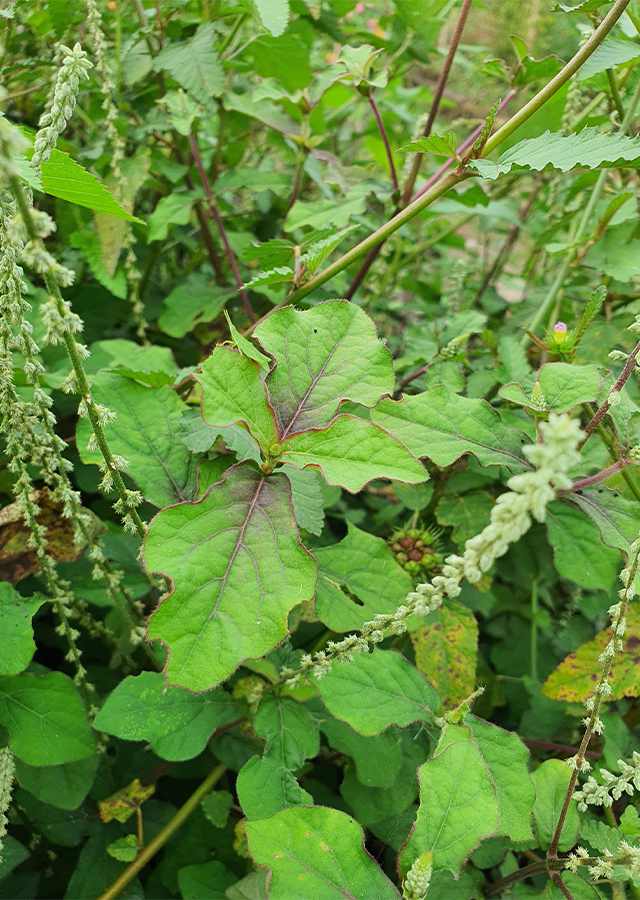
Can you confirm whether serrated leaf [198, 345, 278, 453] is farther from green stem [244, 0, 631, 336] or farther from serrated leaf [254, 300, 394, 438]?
green stem [244, 0, 631, 336]

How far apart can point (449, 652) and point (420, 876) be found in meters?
0.46

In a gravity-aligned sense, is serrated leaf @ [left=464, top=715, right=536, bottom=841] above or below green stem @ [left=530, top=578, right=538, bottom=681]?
above

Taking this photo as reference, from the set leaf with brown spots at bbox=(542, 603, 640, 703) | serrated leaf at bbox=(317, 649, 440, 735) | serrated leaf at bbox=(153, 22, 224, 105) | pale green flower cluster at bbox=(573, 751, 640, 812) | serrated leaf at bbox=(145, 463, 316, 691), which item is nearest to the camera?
serrated leaf at bbox=(145, 463, 316, 691)

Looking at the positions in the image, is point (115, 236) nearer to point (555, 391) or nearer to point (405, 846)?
point (555, 391)

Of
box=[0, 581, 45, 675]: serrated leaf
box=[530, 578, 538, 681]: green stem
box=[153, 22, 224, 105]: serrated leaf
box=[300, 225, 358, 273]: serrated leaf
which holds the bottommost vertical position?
box=[530, 578, 538, 681]: green stem

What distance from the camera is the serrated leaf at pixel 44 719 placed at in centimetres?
90

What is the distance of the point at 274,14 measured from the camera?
110 cm

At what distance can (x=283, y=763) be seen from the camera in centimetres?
86

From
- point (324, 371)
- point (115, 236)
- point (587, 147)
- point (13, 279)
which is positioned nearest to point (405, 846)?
point (324, 371)

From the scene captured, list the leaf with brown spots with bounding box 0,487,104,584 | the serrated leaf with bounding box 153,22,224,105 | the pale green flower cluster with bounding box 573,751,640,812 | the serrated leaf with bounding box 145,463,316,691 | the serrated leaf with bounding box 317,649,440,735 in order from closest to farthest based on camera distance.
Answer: the serrated leaf with bounding box 145,463,316,691 → the pale green flower cluster with bounding box 573,751,640,812 → the serrated leaf with bounding box 317,649,440,735 → the leaf with brown spots with bounding box 0,487,104,584 → the serrated leaf with bounding box 153,22,224,105

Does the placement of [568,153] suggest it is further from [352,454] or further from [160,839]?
[160,839]

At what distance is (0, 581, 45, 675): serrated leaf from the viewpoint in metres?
0.85

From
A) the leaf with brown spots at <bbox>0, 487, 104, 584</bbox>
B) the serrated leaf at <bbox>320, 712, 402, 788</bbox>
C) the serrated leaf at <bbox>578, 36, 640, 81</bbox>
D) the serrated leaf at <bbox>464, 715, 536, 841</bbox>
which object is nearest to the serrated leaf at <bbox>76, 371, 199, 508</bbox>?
the leaf with brown spots at <bbox>0, 487, 104, 584</bbox>

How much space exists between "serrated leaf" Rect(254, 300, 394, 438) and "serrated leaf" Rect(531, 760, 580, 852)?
0.67 meters
